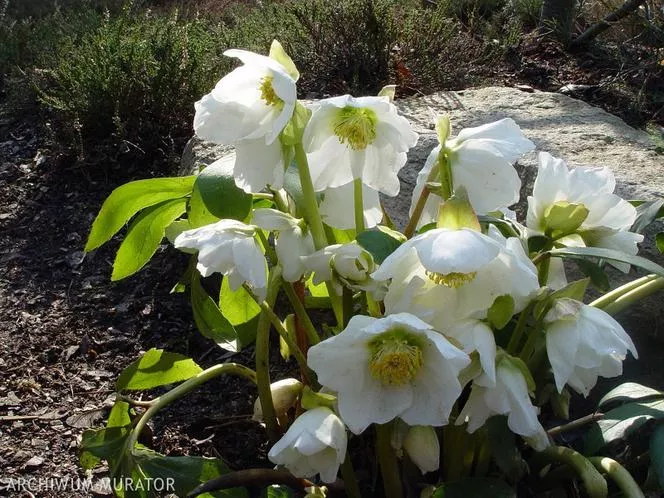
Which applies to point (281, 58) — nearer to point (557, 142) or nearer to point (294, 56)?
point (557, 142)

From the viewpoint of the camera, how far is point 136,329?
1.92 metres

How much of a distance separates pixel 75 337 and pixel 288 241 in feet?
3.50

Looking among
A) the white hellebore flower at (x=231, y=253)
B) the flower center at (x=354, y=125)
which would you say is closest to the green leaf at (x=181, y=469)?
the white hellebore flower at (x=231, y=253)

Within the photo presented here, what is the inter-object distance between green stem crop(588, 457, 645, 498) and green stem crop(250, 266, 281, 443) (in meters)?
0.51

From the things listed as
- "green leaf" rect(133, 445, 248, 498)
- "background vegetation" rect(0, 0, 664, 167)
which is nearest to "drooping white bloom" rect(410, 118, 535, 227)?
"green leaf" rect(133, 445, 248, 498)

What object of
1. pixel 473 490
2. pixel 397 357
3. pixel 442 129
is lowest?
pixel 473 490

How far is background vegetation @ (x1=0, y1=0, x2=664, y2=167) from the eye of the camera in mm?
2699

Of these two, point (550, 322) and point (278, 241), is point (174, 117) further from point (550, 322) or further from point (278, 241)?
point (550, 322)

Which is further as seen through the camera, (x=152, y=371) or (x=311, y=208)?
(x=152, y=371)

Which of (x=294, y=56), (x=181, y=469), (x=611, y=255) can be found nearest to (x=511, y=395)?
(x=611, y=255)

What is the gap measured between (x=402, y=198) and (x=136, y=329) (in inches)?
29.6

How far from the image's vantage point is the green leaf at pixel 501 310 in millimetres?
920

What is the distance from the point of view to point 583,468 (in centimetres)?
103

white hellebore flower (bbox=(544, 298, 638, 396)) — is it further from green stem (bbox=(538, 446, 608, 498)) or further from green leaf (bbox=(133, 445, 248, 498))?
green leaf (bbox=(133, 445, 248, 498))
